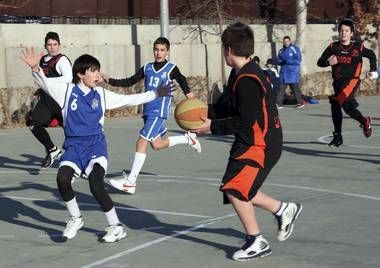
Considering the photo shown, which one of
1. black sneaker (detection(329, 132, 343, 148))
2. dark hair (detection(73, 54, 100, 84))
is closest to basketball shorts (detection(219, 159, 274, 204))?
dark hair (detection(73, 54, 100, 84))

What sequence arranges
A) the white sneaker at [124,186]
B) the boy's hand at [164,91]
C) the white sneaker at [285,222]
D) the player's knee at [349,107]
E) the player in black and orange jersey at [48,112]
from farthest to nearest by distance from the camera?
the player's knee at [349,107] < the player in black and orange jersey at [48,112] < the white sneaker at [124,186] < the boy's hand at [164,91] < the white sneaker at [285,222]

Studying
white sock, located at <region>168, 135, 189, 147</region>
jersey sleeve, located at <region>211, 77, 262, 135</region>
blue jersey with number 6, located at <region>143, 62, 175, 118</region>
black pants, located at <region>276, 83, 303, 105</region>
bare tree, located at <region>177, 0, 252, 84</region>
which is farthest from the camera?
bare tree, located at <region>177, 0, 252, 84</region>

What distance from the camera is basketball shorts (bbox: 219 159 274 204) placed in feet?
23.2

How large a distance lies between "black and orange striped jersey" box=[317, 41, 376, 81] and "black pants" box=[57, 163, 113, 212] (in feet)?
22.1

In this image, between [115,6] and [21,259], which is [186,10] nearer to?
[115,6]

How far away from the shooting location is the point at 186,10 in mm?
27500

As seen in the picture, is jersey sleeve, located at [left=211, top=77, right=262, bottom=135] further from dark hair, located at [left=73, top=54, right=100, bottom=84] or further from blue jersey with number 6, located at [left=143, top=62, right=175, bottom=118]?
blue jersey with number 6, located at [left=143, top=62, right=175, bottom=118]

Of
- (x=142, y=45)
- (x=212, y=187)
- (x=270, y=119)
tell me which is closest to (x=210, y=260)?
(x=270, y=119)

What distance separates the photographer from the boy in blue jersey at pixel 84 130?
788 centimetres

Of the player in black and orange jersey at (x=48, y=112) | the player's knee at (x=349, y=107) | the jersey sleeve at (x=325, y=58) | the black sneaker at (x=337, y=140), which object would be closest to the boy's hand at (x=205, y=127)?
the player in black and orange jersey at (x=48, y=112)

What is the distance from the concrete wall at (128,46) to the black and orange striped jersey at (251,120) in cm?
1324

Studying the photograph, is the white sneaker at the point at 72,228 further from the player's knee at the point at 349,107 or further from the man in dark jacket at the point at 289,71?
the man in dark jacket at the point at 289,71

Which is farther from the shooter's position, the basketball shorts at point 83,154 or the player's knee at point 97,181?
the basketball shorts at point 83,154

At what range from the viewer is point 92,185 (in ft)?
25.8
